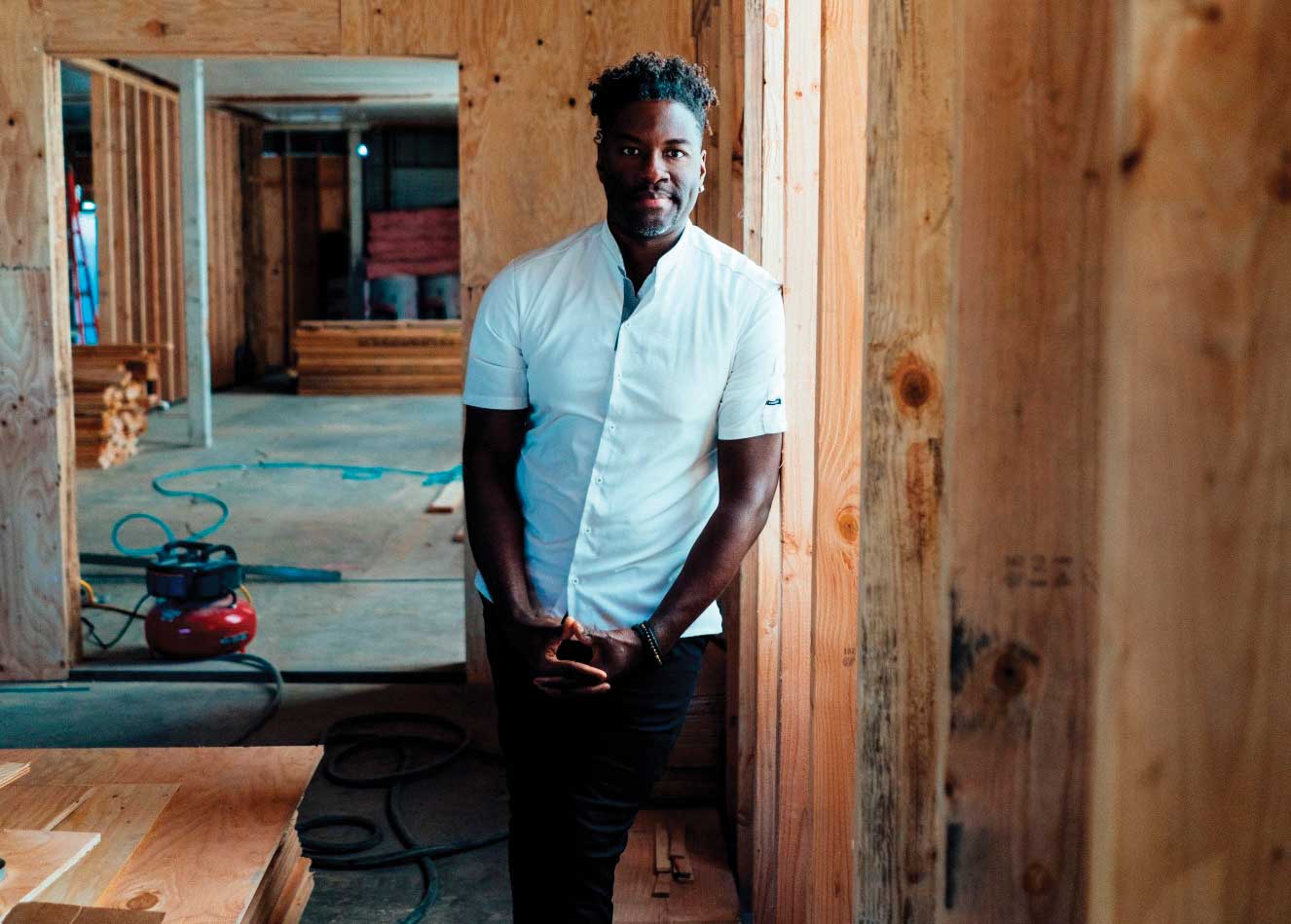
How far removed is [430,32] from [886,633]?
159 inches

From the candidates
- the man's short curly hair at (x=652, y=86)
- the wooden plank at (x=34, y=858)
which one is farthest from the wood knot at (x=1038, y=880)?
the wooden plank at (x=34, y=858)

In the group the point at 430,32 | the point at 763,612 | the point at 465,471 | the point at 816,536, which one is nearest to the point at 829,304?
the point at 816,536

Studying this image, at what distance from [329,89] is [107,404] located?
6.88 meters

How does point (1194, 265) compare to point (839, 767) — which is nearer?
point (1194, 265)

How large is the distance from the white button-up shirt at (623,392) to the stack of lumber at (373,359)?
13742 millimetres

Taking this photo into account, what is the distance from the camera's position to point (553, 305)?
2.28 meters

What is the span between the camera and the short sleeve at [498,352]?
2.28 m

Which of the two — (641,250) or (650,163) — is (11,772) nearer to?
(641,250)

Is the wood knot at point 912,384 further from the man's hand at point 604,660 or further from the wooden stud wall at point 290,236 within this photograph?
the wooden stud wall at point 290,236

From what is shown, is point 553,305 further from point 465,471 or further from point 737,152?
point 737,152

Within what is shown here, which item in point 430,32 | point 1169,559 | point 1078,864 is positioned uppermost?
point 430,32

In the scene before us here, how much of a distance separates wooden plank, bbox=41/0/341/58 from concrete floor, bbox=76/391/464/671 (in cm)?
256

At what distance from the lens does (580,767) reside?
226 centimetres

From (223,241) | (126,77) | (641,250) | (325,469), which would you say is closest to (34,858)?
(641,250)
